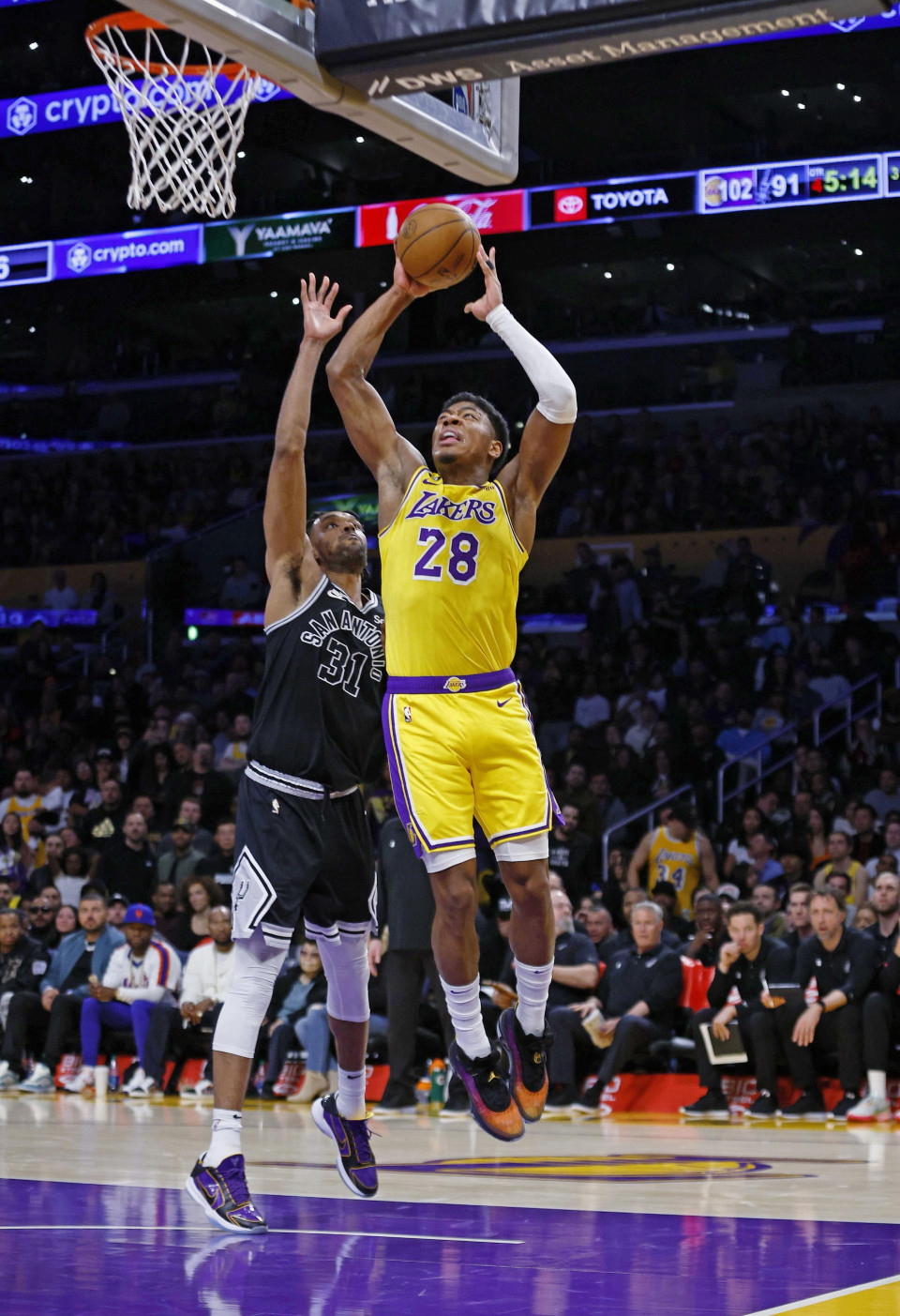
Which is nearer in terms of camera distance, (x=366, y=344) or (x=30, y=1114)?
(x=366, y=344)

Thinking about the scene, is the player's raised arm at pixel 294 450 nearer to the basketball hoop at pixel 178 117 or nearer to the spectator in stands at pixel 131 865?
the basketball hoop at pixel 178 117

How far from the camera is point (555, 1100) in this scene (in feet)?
39.2

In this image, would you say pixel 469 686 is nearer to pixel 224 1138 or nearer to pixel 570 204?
pixel 224 1138

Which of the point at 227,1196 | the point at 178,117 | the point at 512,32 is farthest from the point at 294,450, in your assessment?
the point at 227,1196

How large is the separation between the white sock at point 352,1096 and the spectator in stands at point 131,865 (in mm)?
9187

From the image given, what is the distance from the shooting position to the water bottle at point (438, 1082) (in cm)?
1222

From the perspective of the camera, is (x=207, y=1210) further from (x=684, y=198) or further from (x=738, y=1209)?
(x=684, y=198)

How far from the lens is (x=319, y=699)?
6496mm

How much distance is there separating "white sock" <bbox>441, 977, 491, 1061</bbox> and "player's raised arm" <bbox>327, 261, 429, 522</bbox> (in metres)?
1.76

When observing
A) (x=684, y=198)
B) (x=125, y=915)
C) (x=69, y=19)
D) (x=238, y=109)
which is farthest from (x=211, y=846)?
(x=69, y=19)

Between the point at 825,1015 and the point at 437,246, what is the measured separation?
23.4 ft

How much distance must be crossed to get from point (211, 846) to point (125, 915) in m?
1.60

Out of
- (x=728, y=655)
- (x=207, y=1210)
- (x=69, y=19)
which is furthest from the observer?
(x=69, y=19)

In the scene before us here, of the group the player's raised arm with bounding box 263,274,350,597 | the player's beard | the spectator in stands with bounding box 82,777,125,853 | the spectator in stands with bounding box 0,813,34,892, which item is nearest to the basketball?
the player's raised arm with bounding box 263,274,350,597
